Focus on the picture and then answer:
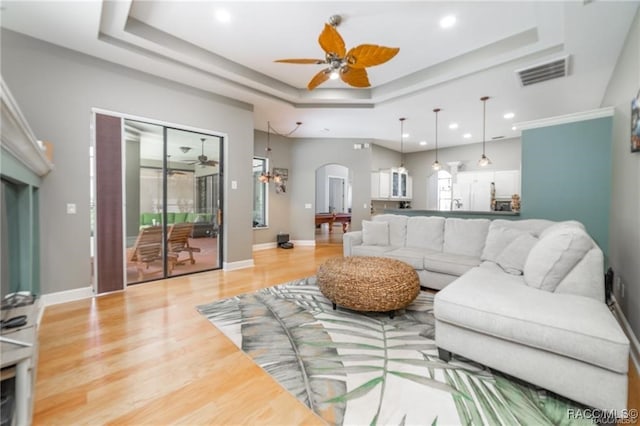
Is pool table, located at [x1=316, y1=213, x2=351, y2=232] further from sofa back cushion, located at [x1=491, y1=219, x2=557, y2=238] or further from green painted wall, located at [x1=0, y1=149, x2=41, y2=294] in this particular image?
green painted wall, located at [x1=0, y1=149, x2=41, y2=294]

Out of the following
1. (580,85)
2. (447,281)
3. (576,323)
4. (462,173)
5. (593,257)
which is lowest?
(447,281)

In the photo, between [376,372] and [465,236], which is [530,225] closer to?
[465,236]

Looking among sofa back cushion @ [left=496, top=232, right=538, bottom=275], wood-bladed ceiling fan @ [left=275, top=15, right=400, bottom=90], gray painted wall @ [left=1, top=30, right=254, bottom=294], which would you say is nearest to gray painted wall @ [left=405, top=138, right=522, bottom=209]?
sofa back cushion @ [left=496, top=232, right=538, bottom=275]

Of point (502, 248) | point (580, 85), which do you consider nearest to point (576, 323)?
point (502, 248)

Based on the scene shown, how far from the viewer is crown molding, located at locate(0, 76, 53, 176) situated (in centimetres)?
116

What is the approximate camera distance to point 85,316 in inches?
107

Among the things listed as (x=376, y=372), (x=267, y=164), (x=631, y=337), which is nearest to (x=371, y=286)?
(x=376, y=372)

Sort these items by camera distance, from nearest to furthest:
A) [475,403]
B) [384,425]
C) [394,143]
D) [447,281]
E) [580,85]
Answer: [384,425]
[475,403]
[447,281]
[580,85]
[394,143]

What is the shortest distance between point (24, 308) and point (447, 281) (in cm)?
408

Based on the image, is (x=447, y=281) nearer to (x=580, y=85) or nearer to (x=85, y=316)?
(x=580, y=85)

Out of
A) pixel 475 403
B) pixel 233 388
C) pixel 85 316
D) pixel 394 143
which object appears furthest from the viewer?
pixel 394 143

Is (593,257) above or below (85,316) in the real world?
above

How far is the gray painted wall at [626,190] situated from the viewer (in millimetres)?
2184

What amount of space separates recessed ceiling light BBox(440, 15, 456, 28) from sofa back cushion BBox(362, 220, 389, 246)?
8.94 ft
